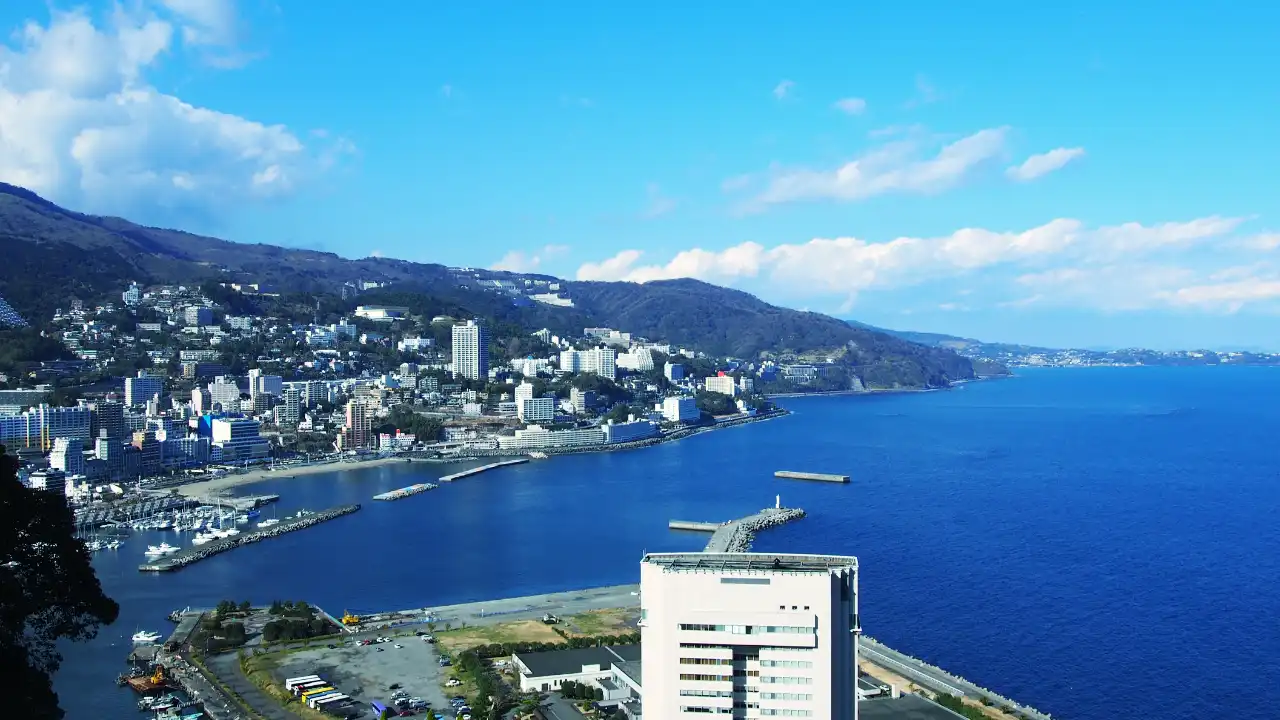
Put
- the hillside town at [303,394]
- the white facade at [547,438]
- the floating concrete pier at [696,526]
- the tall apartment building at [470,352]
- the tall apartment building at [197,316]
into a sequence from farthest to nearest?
the tall apartment building at [197,316]
the tall apartment building at [470,352]
the white facade at [547,438]
the hillside town at [303,394]
the floating concrete pier at [696,526]

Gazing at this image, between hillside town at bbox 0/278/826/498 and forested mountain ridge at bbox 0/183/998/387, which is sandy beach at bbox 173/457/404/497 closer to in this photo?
hillside town at bbox 0/278/826/498

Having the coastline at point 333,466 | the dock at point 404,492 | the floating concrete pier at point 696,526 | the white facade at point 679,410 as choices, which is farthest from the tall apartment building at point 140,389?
the floating concrete pier at point 696,526

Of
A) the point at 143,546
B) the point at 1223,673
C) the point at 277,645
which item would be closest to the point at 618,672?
the point at 277,645

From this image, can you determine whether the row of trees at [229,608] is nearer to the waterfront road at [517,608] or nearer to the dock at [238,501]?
the waterfront road at [517,608]

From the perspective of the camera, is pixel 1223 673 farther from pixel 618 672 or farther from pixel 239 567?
pixel 239 567

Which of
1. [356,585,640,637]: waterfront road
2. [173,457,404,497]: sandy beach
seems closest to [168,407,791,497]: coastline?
[173,457,404,497]: sandy beach

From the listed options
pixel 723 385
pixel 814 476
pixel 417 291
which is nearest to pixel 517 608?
pixel 814 476
